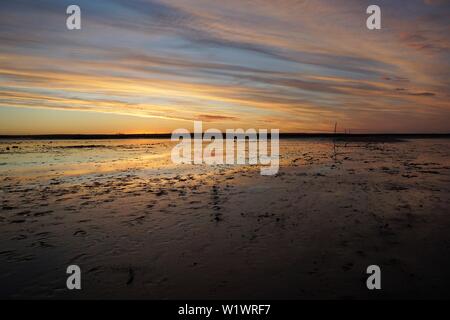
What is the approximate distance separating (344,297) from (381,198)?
8067 mm

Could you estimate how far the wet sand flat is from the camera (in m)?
5.64

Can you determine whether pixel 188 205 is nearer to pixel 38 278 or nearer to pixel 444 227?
pixel 38 278

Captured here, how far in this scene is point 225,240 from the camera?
7836mm

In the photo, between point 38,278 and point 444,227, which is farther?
point 444,227

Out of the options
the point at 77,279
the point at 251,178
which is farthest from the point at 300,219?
the point at 251,178

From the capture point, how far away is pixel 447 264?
639 cm

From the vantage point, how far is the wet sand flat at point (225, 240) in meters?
5.64

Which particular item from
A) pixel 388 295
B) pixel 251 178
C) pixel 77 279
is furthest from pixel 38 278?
pixel 251 178
